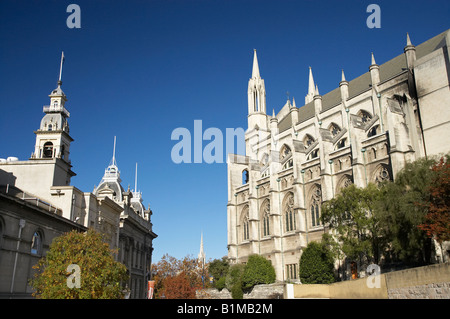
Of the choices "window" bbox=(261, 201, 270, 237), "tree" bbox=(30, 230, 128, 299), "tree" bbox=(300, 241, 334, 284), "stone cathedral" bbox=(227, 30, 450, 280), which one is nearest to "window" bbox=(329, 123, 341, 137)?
"stone cathedral" bbox=(227, 30, 450, 280)

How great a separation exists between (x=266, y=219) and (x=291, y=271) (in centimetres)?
819

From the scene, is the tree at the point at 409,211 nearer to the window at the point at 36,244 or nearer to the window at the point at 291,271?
the window at the point at 291,271

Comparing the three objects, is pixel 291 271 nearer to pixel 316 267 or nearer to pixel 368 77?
pixel 316 267

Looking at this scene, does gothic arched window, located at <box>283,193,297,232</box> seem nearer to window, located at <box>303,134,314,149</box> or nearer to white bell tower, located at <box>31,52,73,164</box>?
window, located at <box>303,134,314,149</box>

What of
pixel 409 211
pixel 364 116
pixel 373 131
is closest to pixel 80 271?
pixel 409 211

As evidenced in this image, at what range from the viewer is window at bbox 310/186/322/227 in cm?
4462

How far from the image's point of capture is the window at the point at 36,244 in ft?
87.3

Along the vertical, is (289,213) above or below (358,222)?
above

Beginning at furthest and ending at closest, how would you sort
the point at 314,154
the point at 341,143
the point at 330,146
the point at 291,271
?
the point at 314,154 → the point at 341,143 → the point at 291,271 → the point at 330,146

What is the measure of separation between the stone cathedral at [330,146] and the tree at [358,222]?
5.13 meters

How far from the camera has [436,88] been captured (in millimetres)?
37125

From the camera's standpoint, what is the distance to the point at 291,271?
151 feet
